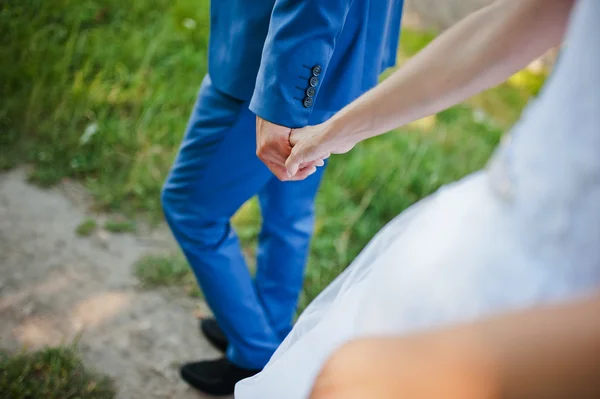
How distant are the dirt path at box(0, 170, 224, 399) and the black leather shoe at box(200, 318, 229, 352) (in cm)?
3

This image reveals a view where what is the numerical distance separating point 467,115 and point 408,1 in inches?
71.4

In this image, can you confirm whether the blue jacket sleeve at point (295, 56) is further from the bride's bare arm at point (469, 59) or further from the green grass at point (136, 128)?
the green grass at point (136, 128)

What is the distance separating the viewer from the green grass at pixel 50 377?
172 centimetres

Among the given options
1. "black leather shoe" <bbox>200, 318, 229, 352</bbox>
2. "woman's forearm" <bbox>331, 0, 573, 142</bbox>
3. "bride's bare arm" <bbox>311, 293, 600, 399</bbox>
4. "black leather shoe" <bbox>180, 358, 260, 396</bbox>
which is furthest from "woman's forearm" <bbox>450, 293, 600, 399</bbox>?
"black leather shoe" <bbox>200, 318, 229, 352</bbox>

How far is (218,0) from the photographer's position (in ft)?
4.99

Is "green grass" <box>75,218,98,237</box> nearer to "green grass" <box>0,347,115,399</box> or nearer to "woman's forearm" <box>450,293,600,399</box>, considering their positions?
"green grass" <box>0,347,115,399</box>

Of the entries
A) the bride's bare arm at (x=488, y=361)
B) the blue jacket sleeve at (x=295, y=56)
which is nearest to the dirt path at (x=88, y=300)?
the blue jacket sleeve at (x=295, y=56)

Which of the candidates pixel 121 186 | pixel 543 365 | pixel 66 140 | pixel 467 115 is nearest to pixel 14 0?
pixel 66 140

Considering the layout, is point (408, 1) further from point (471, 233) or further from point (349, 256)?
point (471, 233)

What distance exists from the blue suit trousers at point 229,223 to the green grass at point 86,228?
0.90 m

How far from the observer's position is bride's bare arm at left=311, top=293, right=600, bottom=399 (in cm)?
57

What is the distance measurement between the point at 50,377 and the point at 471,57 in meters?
1.57

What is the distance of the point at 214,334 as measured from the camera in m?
2.17

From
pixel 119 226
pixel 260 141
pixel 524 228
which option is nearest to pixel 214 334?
pixel 119 226
